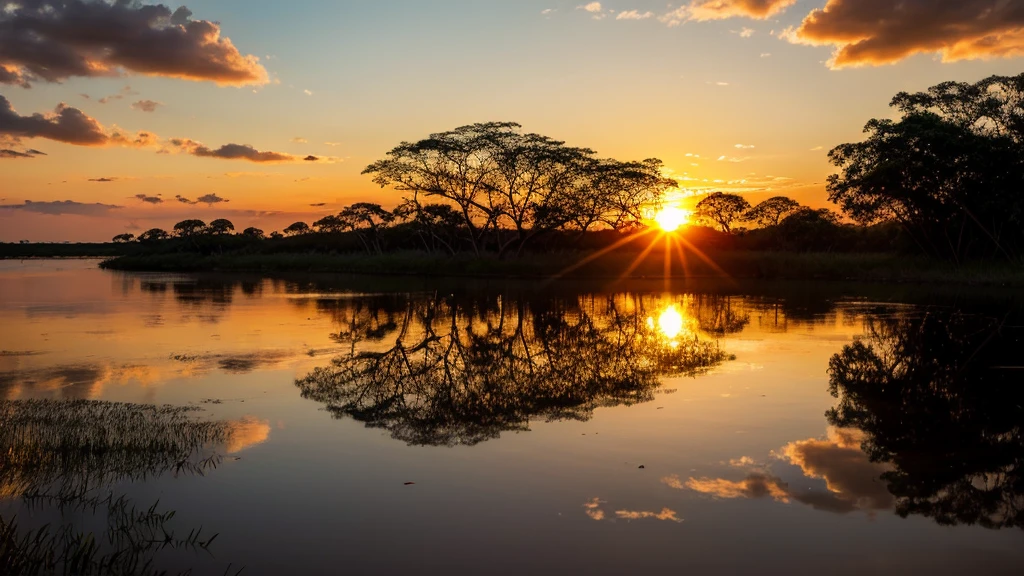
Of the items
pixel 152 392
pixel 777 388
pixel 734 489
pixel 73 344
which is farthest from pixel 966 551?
pixel 73 344

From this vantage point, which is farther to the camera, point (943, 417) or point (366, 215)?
point (366, 215)

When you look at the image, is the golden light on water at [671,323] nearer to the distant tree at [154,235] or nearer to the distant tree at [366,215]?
the distant tree at [366,215]

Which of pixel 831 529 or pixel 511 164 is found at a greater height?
pixel 511 164

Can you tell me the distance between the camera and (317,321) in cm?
2547

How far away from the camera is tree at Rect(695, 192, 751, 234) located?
315ft

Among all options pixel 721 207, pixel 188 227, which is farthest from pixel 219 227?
pixel 721 207

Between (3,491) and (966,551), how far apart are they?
958cm

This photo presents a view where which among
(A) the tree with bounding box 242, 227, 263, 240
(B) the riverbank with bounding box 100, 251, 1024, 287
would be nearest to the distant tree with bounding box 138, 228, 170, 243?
(A) the tree with bounding box 242, 227, 263, 240

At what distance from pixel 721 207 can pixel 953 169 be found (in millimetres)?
51334

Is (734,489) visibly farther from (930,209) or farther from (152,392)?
(930,209)

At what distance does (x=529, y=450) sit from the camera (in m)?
9.45

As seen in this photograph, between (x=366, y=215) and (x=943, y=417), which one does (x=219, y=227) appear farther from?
(x=943, y=417)

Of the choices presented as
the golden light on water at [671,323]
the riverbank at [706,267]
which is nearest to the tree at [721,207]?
the riverbank at [706,267]

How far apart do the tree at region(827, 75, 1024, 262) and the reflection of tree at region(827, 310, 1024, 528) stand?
2853 cm
